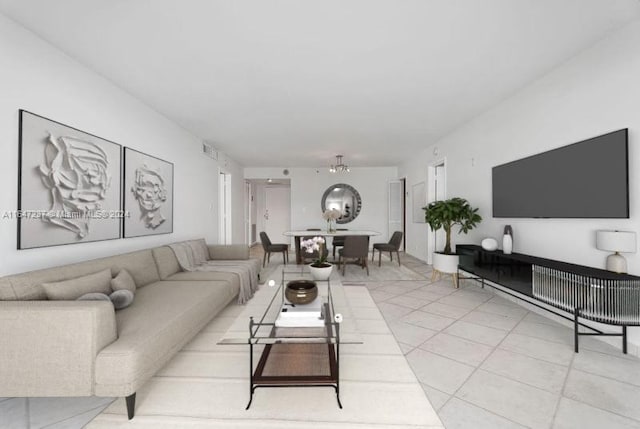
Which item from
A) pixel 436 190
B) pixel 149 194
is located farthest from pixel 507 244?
pixel 149 194

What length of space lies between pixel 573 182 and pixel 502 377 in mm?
1973

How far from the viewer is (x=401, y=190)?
7.81 meters

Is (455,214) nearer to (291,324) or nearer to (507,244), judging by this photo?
(507,244)

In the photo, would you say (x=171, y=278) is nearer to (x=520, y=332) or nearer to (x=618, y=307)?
(x=520, y=332)

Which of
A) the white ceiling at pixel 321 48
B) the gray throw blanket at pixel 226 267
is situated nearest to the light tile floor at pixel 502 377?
the gray throw blanket at pixel 226 267

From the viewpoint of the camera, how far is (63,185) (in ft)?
7.23

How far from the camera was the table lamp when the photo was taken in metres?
1.97

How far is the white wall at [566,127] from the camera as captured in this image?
2061 mm

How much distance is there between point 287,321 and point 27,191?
7.30 ft

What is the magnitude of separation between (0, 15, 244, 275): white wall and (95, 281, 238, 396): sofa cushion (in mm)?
813

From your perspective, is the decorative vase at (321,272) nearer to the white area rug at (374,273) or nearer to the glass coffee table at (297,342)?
the glass coffee table at (297,342)

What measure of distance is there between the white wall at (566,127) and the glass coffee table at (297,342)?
238 cm

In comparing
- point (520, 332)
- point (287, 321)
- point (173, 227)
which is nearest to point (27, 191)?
point (173, 227)

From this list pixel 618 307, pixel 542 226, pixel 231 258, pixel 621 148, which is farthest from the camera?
pixel 231 258
